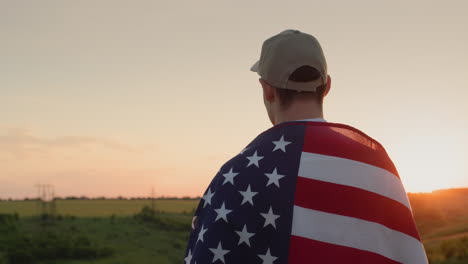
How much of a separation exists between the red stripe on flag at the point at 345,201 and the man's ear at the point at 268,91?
528 mm

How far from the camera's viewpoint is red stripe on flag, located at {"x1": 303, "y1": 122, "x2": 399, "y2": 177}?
3.44 m

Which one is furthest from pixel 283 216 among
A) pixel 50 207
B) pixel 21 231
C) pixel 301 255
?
pixel 50 207

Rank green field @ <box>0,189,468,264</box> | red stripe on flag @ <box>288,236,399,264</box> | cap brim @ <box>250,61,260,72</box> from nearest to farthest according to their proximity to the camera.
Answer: red stripe on flag @ <box>288,236,399,264</box>
cap brim @ <box>250,61,260,72</box>
green field @ <box>0,189,468,264</box>

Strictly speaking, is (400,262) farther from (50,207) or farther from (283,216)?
(50,207)

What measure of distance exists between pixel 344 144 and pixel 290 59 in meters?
0.63

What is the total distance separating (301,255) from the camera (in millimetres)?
3238

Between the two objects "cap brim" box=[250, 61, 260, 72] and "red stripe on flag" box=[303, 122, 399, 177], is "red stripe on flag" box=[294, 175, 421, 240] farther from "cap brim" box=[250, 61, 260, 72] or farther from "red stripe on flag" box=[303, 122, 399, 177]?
"cap brim" box=[250, 61, 260, 72]

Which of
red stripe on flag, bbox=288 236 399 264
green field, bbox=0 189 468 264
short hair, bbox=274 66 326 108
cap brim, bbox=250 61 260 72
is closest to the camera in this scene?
red stripe on flag, bbox=288 236 399 264

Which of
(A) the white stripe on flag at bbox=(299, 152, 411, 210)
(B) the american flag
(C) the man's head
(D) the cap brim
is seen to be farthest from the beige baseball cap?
(A) the white stripe on flag at bbox=(299, 152, 411, 210)

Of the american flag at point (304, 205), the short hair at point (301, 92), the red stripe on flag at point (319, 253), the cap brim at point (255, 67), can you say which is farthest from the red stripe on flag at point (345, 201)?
the cap brim at point (255, 67)

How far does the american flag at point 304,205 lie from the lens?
3.28 metres

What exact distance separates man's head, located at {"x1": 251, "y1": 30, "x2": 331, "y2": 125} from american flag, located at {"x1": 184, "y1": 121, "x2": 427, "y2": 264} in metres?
0.10

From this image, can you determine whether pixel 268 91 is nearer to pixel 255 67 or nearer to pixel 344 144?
pixel 255 67

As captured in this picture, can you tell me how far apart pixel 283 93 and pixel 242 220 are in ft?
2.63
